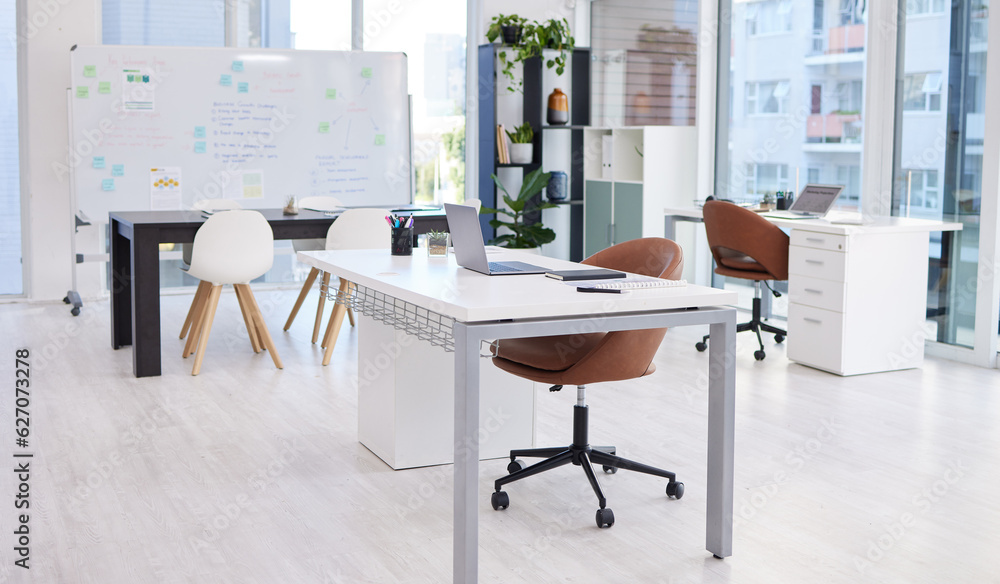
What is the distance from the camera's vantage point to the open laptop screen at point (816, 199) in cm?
529

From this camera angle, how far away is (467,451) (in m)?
2.34

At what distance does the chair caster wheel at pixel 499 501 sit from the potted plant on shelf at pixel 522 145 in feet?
16.0

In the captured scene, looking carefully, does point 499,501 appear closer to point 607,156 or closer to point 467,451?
point 467,451

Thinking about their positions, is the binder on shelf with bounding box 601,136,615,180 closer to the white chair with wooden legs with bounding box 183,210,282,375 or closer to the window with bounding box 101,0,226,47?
the window with bounding box 101,0,226,47

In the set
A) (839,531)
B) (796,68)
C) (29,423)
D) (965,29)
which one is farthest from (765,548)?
(796,68)

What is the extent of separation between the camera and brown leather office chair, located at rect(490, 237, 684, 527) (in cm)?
292

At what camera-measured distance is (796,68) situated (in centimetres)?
609

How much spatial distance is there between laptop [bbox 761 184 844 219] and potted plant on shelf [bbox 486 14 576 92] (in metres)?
2.54

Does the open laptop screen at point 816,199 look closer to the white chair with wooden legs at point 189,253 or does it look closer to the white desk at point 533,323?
the white desk at point 533,323

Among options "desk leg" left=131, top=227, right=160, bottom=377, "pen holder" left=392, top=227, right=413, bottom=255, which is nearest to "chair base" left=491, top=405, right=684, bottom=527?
"pen holder" left=392, top=227, right=413, bottom=255

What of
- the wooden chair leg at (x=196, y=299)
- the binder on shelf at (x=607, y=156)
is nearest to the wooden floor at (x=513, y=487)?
the wooden chair leg at (x=196, y=299)

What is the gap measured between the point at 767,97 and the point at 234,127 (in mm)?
3617

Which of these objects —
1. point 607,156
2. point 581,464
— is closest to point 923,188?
point 607,156

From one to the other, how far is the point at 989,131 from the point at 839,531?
2923 mm
